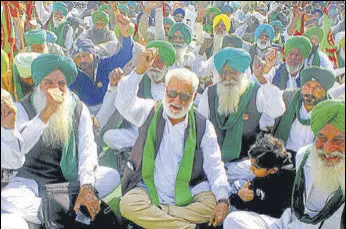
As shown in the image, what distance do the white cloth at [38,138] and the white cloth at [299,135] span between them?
1.61 metres

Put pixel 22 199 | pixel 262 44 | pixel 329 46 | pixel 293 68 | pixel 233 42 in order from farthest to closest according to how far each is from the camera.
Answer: pixel 329 46
pixel 262 44
pixel 233 42
pixel 293 68
pixel 22 199

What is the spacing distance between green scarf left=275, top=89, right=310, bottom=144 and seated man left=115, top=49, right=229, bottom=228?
952 millimetres

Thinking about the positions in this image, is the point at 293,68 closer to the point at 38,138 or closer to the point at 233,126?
the point at 233,126

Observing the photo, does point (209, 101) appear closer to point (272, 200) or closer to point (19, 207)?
point (272, 200)

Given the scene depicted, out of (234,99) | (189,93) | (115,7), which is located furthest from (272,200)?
(115,7)

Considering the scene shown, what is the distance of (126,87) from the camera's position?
131 inches

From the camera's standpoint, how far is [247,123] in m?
3.89

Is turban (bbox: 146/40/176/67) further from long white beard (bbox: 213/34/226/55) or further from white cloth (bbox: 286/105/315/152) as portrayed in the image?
long white beard (bbox: 213/34/226/55)

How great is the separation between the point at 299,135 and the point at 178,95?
4.19 ft

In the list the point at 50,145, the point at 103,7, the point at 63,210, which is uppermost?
the point at 103,7

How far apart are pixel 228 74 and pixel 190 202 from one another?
3.68 ft

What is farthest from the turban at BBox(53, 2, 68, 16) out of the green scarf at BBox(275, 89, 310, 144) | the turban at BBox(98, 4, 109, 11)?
the green scarf at BBox(275, 89, 310, 144)

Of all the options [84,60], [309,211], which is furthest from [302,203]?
[84,60]

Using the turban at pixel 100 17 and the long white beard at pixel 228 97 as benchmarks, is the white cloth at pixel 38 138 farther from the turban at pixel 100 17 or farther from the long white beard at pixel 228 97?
the turban at pixel 100 17
